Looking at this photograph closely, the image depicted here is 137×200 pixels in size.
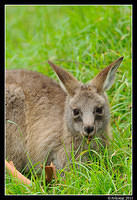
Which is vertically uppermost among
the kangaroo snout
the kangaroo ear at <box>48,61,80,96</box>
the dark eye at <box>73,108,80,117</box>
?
the kangaroo ear at <box>48,61,80,96</box>

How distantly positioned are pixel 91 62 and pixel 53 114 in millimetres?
1554

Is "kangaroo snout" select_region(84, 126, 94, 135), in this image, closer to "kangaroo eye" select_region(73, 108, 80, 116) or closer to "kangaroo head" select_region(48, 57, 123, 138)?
"kangaroo head" select_region(48, 57, 123, 138)

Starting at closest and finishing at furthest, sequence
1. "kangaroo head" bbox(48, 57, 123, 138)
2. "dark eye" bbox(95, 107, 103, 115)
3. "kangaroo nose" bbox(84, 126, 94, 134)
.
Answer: "kangaroo nose" bbox(84, 126, 94, 134) → "kangaroo head" bbox(48, 57, 123, 138) → "dark eye" bbox(95, 107, 103, 115)

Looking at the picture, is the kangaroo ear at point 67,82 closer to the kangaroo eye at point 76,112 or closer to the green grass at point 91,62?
the kangaroo eye at point 76,112

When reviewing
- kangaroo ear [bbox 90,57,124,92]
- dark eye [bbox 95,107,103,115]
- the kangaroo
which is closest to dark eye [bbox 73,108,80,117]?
the kangaroo

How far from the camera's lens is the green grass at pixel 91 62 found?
4801mm

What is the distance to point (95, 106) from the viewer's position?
5.32 meters

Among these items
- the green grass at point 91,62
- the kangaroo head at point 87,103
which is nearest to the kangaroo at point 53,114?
the kangaroo head at point 87,103

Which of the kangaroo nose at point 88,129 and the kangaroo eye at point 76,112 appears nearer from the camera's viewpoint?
the kangaroo nose at point 88,129

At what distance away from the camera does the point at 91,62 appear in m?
7.05

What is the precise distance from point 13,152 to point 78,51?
2.54 metres

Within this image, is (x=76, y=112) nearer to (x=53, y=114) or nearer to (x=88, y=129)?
(x=88, y=129)

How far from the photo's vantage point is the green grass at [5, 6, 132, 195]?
189 inches

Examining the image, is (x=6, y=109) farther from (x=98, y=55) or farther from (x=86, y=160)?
(x=98, y=55)
